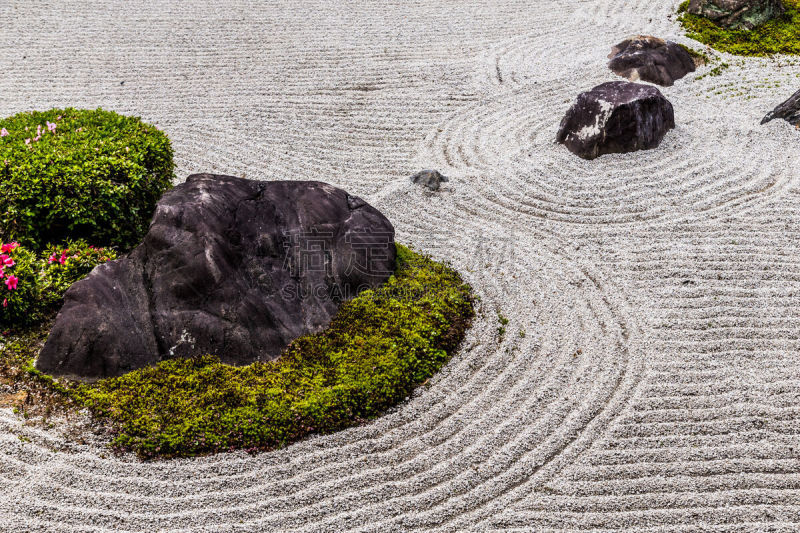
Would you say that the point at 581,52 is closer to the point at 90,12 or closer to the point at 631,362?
the point at 631,362

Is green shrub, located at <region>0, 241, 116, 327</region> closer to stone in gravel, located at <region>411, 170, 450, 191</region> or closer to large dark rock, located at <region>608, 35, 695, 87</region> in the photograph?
stone in gravel, located at <region>411, 170, 450, 191</region>

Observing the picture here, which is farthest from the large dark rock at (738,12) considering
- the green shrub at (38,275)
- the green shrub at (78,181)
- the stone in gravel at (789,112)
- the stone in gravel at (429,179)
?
the green shrub at (38,275)

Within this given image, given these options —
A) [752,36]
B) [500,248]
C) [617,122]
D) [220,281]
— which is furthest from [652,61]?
[220,281]

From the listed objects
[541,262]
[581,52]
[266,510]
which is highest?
[581,52]

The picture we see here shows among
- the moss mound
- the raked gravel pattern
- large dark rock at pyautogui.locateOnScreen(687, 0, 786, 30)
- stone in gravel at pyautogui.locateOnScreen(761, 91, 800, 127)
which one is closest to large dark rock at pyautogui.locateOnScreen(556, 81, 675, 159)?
the raked gravel pattern

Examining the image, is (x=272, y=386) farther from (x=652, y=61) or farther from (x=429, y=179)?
(x=652, y=61)

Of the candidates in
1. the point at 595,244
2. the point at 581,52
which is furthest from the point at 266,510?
the point at 581,52
